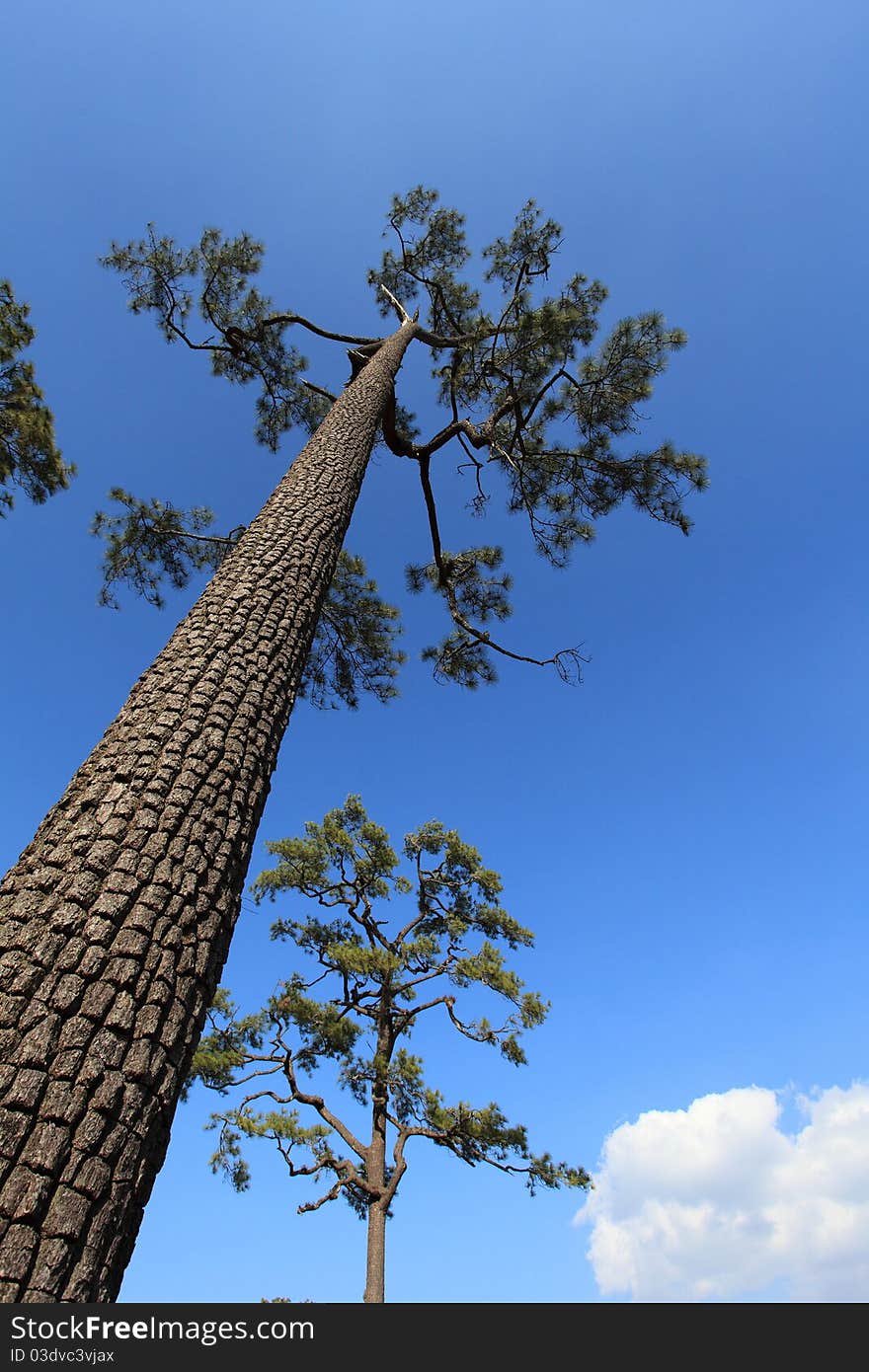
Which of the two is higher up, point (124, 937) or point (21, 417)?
point (21, 417)

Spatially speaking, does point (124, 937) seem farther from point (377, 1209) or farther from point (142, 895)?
point (377, 1209)

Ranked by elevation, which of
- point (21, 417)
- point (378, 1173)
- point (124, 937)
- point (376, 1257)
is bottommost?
point (124, 937)

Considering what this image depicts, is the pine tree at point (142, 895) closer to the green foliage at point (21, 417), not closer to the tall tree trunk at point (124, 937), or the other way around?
the tall tree trunk at point (124, 937)

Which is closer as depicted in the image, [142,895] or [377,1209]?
[142,895]

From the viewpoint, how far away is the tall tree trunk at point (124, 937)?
47.2 inches

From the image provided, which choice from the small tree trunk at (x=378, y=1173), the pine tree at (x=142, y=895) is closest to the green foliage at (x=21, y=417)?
the pine tree at (x=142, y=895)

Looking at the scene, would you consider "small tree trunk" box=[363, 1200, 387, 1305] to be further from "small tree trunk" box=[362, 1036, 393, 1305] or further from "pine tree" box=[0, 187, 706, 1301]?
"pine tree" box=[0, 187, 706, 1301]

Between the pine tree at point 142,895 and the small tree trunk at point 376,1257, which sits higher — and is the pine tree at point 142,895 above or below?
below

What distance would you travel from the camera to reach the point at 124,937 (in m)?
1.53

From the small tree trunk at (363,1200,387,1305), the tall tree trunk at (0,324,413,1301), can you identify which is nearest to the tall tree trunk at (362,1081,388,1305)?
the small tree trunk at (363,1200,387,1305)

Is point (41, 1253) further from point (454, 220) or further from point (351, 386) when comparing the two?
point (454, 220)

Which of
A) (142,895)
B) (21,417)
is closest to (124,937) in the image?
(142,895)
